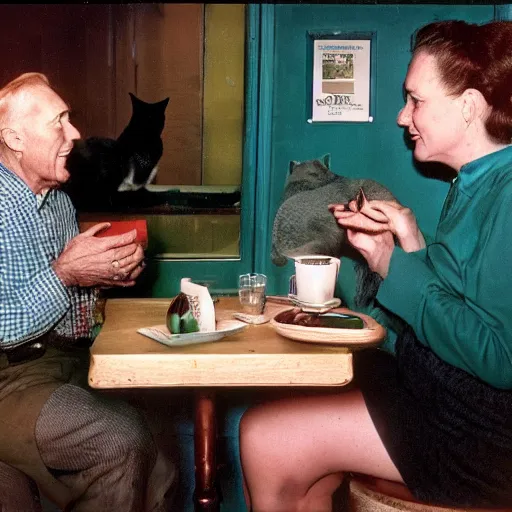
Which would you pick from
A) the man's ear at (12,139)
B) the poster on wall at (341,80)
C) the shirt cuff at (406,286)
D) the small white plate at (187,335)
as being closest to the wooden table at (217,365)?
the small white plate at (187,335)

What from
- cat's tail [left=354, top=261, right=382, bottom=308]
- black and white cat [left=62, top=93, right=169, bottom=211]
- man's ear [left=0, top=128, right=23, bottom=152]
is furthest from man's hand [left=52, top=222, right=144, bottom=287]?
cat's tail [left=354, top=261, right=382, bottom=308]

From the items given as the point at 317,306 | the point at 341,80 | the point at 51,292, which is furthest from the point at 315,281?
the point at 341,80

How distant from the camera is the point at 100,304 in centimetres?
177

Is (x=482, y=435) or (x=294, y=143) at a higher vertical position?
(x=294, y=143)

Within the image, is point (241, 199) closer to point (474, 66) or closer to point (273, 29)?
point (273, 29)

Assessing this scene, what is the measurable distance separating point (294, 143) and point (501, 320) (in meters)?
1.13

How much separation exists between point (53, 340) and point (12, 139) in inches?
21.7

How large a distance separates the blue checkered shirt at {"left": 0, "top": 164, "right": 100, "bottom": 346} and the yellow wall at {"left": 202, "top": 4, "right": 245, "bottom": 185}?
62 cm

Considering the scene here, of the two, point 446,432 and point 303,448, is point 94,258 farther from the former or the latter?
point 446,432

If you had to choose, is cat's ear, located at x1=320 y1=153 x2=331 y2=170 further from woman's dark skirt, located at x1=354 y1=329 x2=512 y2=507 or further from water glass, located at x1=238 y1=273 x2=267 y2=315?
woman's dark skirt, located at x1=354 y1=329 x2=512 y2=507

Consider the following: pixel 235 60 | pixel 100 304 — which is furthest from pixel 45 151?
pixel 235 60

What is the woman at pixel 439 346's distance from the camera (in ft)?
4.14

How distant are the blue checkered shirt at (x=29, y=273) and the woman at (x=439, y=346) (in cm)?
55

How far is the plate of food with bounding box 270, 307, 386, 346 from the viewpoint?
1320mm
